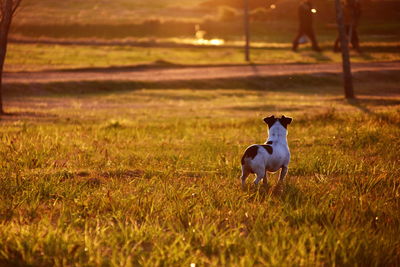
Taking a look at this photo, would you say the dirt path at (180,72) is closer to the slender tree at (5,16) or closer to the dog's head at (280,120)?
the slender tree at (5,16)

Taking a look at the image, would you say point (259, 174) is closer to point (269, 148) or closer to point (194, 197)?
point (269, 148)

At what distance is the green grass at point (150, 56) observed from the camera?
124 ft

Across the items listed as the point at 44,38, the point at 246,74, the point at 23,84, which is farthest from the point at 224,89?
the point at 44,38

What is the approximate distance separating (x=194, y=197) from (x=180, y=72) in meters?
26.6

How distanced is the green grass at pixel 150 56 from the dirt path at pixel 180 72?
2025 mm

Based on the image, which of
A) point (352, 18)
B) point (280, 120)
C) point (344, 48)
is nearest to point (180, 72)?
point (352, 18)

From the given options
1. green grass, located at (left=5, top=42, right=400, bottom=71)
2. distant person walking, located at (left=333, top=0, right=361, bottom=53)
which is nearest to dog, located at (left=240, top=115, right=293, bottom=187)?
distant person walking, located at (left=333, top=0, right=361, bottom=53)

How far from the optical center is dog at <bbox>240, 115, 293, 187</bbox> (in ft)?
24.4

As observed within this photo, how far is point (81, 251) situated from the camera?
537 cm

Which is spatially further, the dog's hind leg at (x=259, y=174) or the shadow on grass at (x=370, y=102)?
the shadow on grass at (x=370, y=102)

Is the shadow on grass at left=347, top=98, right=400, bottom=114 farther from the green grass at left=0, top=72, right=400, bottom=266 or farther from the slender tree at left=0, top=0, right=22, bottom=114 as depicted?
the slender tree at left=0, top=0, right=22, bottom=114

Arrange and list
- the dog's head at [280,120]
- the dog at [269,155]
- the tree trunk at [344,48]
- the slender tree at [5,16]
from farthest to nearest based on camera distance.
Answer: the tree trunk at [344,48]
the slender tree at [5,16]
the dog's head at [280,120]
the dog at [269,155]

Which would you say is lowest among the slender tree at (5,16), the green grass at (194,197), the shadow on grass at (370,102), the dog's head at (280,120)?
the shadow on grass at (370,102)

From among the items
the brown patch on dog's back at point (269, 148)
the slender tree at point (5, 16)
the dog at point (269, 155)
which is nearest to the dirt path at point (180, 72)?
the slender tree at point (5, 16)
